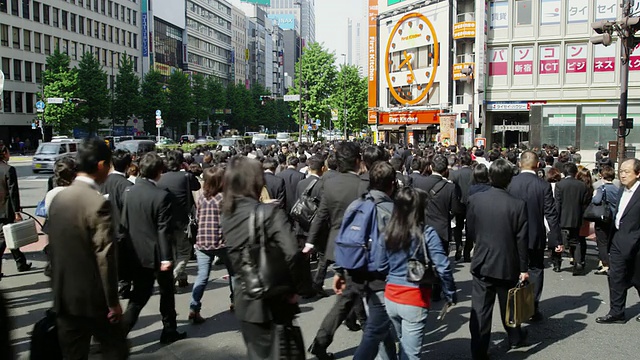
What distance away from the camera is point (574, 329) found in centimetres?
626

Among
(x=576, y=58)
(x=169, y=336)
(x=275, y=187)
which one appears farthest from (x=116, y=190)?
(x=576, y=58)

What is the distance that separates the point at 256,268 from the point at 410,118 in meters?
47.9

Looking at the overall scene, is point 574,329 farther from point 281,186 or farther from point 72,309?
point 72,309

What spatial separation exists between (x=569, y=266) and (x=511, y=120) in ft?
119

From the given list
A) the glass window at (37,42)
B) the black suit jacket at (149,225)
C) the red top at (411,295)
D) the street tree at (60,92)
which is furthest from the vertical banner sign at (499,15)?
the glass window at (37,42)

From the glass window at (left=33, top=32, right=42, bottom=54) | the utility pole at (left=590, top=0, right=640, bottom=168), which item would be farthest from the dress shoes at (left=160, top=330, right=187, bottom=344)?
the glass window at (left=33, top=32, right=42, bottom=54)

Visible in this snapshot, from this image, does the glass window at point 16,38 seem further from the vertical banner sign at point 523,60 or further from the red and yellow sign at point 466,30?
the vertical banner sign at point 523,60

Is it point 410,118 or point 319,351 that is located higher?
point 410,118

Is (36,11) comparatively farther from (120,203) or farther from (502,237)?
(502,237)

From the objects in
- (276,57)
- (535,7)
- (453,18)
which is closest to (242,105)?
(453,18)

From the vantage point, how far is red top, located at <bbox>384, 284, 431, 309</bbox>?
3.98 metres

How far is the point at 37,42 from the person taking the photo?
2313 inches

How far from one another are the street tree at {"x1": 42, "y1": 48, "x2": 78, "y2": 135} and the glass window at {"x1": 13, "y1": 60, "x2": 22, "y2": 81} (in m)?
6.32

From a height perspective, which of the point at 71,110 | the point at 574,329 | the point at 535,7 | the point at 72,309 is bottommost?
the point at 574,329
